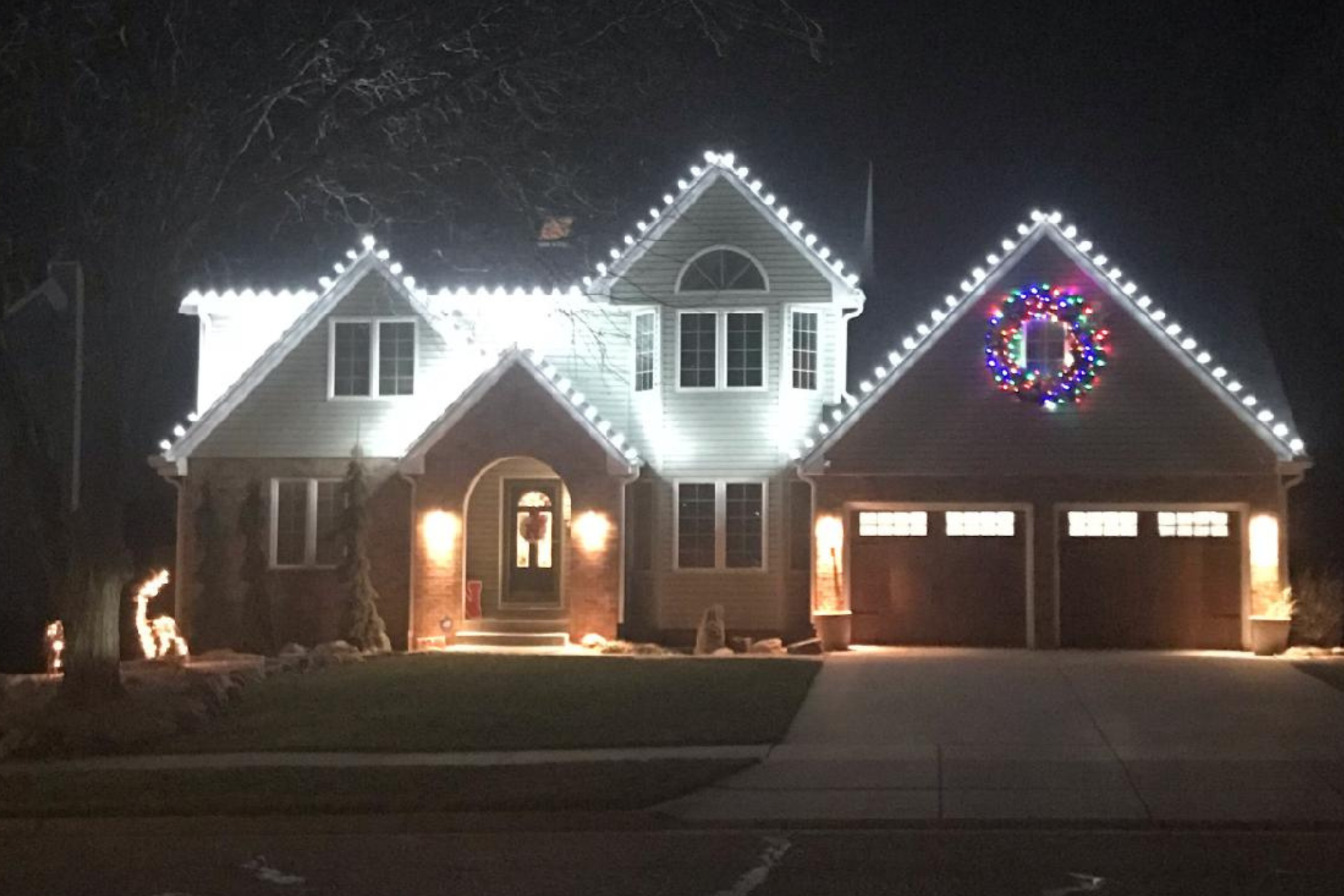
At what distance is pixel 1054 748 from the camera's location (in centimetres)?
1551

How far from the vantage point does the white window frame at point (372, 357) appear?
2698cm

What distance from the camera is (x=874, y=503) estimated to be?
2545 cm

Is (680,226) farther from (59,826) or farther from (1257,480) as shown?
(59,826)

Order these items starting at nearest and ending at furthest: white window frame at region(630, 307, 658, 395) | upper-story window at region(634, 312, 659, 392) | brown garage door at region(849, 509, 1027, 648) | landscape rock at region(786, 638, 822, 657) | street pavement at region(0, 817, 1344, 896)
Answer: street pavement at region(0, 817, 1344, 896) < landscape rock at region(786, 638, 822, 657) < brown garage door at region(849, 509, 1027, 648) < white window frame at region(630, 307, 658, 395) < upper-story window at region(634, 312, 659, 392)

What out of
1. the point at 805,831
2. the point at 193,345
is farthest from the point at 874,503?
the point at 193,345

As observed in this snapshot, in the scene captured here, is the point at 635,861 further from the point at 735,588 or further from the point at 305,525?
the point at 305,525

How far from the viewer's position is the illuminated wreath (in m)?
24.8

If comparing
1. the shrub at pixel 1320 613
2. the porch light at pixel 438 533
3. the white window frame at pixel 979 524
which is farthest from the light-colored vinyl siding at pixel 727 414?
the shrub at pixel 1320 613

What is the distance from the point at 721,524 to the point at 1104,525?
19.4 feet

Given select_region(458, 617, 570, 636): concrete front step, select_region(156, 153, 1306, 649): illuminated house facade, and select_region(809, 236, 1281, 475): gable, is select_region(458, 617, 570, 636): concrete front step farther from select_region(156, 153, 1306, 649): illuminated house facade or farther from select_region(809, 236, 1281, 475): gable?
select_region(809, 236, 1281, 475): gable

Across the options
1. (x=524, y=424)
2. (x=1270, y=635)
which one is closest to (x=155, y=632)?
(x=524, y=424)

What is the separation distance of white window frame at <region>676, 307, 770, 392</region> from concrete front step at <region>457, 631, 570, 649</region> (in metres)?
4.39

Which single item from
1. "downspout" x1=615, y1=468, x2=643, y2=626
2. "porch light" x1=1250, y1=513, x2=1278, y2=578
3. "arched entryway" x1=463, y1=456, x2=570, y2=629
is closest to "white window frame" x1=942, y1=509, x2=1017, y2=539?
"porch light" x1=1250, y1=513, x2=1278, y2=578

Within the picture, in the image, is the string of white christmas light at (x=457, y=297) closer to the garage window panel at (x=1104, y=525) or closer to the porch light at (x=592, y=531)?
the porch light at (x=592, y=531)
